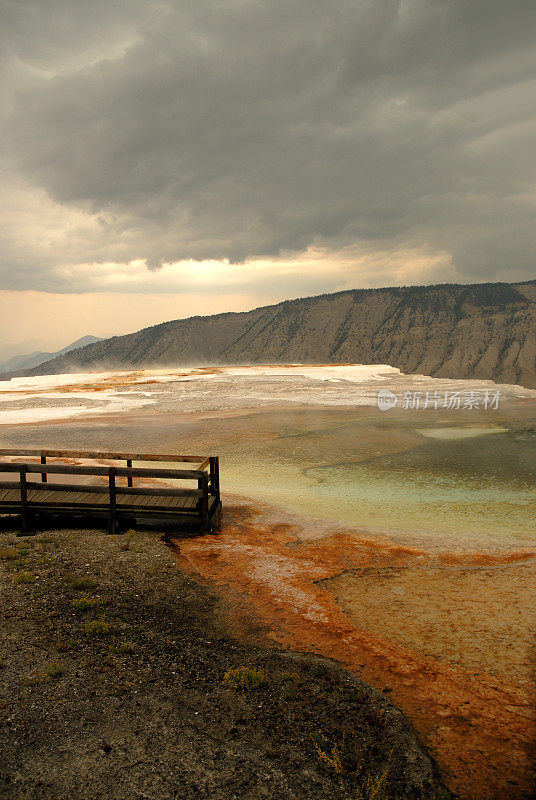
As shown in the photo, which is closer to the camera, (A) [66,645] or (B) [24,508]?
(A) [66,645]

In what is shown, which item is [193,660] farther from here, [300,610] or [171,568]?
[171,568]

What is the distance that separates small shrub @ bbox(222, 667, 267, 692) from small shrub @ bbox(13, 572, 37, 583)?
369 cm

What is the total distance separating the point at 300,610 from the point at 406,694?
2082mm

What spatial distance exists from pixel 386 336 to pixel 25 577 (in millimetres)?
174084

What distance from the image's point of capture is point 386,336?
6845 inches

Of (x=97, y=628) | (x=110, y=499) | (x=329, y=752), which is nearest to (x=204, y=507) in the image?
(x=110, y=499)

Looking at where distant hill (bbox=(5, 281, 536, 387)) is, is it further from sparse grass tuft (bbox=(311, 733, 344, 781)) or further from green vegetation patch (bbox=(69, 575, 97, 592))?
sparse grass tuft (bbox=(311, 733, 344, 781))

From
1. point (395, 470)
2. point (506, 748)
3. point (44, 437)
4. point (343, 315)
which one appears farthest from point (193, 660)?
point (343, 315)

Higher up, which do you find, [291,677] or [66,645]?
[66,645]

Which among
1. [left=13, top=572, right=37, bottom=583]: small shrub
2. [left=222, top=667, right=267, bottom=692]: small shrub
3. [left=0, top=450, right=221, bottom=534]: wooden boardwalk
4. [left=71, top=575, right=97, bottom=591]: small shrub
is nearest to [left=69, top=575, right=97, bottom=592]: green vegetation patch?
[left=71, top=575, right=97, bottom=591]: small shrub

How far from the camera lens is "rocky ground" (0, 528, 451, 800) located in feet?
13.0

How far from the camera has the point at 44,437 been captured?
23.3 metres

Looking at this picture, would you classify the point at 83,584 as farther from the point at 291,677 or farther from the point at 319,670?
the point at 319,670

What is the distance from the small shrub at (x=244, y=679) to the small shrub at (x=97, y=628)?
5.53 ft
